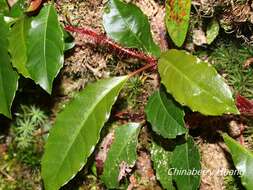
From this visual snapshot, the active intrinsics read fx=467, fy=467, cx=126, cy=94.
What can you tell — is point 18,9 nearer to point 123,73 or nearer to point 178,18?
point 123,73

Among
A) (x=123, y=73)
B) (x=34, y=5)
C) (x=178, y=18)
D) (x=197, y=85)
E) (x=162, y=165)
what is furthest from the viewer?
(x=123, y=73)

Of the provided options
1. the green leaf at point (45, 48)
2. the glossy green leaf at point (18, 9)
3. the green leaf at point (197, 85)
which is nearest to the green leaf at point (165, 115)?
the green leaf at point (197, 85)

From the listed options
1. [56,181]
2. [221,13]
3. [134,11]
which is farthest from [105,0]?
[56,181]

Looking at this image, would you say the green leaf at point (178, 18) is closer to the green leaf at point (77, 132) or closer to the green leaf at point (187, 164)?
the green leaf at point (77, 132)

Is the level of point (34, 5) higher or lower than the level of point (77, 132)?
higher

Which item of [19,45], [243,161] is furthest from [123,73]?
[243,161]

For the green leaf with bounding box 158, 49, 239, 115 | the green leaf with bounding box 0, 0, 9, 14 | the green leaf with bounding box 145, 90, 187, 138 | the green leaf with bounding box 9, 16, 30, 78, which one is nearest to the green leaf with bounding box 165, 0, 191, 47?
the green leaf with bounding box 158, 49, 239, 115

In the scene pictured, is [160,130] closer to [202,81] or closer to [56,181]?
[202,81]
